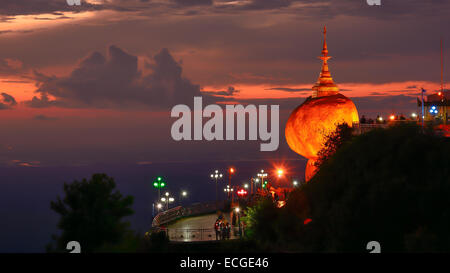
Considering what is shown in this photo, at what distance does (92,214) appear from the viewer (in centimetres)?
2961

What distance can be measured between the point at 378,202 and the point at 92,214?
13.2 meters

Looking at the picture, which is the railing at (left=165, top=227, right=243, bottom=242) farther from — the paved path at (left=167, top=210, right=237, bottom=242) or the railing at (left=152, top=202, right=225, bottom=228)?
the railing at (left=152, top=202, right=225, bottom=228)

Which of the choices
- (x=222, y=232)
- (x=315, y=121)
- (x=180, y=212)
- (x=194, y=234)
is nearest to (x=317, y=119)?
(x=315, y=121)

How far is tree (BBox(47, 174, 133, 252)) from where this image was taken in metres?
29.1

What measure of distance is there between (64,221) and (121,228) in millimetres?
2783

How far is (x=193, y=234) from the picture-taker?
37531 mm

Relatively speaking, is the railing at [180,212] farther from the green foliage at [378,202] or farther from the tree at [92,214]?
the green foliage at [378,202]

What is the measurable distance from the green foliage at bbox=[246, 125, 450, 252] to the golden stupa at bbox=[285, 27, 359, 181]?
8986 mm

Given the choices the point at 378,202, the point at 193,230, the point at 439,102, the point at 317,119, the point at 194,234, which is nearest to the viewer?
the point at 378,202

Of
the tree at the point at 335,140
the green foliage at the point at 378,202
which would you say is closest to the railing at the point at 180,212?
the tree at the point at 335,140

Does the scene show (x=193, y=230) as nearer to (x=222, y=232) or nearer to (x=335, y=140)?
(x=222, y=232)

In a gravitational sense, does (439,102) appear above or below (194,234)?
above

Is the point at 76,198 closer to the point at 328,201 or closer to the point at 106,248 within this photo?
the point at 106,248
